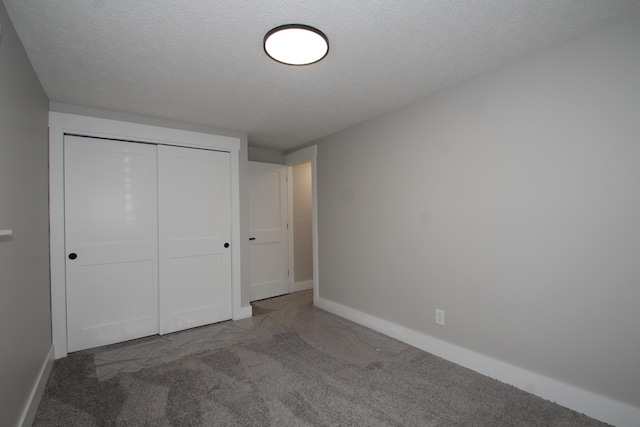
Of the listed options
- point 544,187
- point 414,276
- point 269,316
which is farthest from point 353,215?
point 544,187

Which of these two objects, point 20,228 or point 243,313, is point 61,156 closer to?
point 20,228

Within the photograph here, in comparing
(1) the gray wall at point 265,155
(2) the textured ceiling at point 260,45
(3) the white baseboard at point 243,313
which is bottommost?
(3) the white baseboard at point 243,313

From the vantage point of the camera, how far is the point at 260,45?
192 cm

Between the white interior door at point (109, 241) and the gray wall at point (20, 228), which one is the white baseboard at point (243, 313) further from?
the gray wall at point (20, 228)

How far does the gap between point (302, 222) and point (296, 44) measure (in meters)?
3.57

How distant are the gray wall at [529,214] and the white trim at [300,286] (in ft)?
6.94

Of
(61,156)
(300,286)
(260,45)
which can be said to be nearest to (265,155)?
(300,286)

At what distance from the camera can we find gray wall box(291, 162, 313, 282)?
510 cm

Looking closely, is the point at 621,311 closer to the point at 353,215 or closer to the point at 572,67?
the point at 572,67

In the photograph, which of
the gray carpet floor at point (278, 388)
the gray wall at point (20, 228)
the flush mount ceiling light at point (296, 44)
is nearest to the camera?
the gray wall at point (20, 228)

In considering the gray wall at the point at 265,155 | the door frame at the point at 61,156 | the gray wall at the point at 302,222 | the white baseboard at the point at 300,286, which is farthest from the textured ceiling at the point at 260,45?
the white baseboard at the point at 300,286

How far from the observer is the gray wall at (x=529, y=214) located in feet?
5.80

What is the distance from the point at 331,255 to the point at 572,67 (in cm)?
302

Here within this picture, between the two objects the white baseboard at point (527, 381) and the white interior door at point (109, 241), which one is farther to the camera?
the white interior door at point (109, 241)
